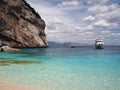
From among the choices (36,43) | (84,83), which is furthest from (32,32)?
(84,83)

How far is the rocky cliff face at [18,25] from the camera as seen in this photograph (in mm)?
103812

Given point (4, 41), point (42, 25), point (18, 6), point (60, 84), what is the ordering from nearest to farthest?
point (60, 84) → point (4, 41) → point (18, 6) → point (42, 25)

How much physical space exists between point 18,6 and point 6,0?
6.66 metres

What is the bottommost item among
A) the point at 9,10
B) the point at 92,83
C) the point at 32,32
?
the point at 92,83

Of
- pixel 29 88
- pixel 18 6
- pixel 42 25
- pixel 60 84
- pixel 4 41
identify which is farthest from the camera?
pixel 42 25

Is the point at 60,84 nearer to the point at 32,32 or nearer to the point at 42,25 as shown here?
the point at 32,32

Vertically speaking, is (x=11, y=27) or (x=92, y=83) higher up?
(x=11, y=27)

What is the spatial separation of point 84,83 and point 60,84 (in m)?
2.05

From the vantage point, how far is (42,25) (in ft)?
420

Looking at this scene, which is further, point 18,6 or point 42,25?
point 42,25

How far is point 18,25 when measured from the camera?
10869 centimetres

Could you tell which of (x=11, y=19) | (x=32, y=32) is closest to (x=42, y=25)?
(x=32, y=32)

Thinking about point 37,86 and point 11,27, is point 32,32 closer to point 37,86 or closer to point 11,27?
point 11,27

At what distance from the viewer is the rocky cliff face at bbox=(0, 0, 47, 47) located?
104 metres
